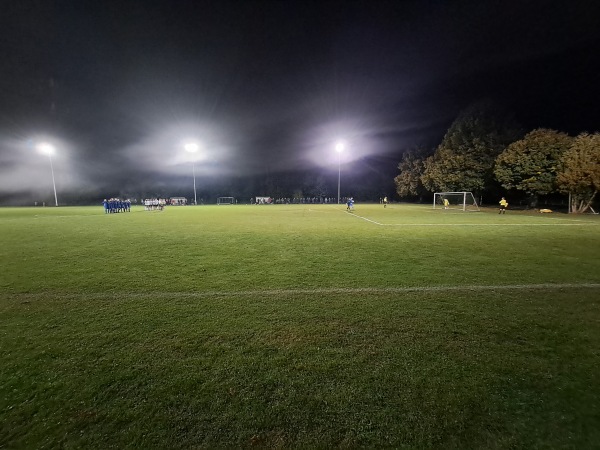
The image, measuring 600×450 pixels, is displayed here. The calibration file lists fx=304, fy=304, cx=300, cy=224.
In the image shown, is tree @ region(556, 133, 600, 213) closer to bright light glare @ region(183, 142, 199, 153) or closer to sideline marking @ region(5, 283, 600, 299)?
sideline marking @ region(5, 283, 600, 299)

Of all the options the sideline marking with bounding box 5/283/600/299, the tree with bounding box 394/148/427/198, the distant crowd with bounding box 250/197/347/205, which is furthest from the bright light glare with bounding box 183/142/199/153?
the sideline marking with bounding box 5/283/600/299

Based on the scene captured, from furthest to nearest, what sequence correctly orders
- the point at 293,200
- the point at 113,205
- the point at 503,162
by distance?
the point at 293,200, the point at 503,162, the point at 113,205

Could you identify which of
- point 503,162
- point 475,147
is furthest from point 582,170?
point 475,147

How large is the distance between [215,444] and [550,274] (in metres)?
8.11

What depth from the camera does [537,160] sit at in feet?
107

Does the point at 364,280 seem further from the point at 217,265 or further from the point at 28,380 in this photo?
the point at 28,380

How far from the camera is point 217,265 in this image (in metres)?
8.07

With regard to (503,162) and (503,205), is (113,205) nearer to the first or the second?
(503,205)

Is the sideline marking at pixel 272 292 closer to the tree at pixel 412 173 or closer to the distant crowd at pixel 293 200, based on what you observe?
the tree at pixel 412 173

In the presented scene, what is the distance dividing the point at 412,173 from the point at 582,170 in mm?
31697

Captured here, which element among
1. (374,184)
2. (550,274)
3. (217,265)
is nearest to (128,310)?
(217,265)

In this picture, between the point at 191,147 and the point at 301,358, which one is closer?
the point at 301,358

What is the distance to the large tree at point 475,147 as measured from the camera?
1628 inches

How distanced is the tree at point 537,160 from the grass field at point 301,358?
31937 mm
